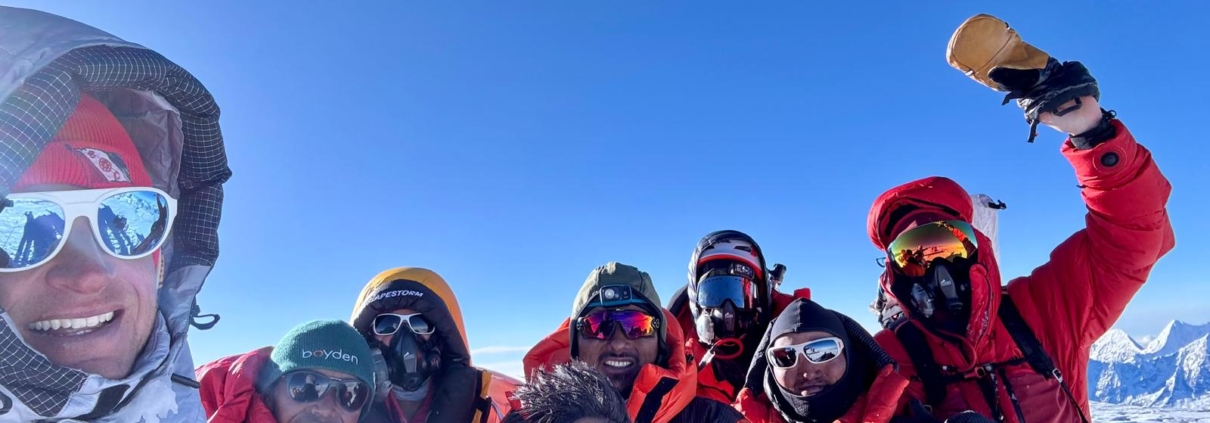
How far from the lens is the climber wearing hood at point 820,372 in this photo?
12.8 feet

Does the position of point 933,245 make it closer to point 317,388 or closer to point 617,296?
point 617,296

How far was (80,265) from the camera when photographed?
1572mm

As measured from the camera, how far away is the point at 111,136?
1784 millimetres

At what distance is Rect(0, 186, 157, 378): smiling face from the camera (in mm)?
1533

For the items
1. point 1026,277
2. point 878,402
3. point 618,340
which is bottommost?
point 878,402

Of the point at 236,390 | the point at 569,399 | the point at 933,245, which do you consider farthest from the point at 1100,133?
the point at 236,390

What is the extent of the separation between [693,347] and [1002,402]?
235cm

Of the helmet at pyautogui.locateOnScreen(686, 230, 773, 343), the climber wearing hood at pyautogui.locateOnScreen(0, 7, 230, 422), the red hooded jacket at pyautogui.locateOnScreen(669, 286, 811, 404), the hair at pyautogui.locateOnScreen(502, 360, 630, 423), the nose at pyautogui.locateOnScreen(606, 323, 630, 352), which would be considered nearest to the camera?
the climber wearing hood at pyautogui.locateOnScreen(0, 7, 230, 422)

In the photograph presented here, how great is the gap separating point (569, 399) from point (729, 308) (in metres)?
2.60

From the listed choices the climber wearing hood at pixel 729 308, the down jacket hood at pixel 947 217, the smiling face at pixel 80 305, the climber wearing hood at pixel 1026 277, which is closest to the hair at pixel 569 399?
the smiling face at pixel 80 305

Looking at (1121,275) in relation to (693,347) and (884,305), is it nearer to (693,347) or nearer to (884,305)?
(884,305)

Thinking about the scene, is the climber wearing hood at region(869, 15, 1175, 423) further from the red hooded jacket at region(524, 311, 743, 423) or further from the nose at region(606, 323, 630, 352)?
the nose at region(606, 323, 630, 352)

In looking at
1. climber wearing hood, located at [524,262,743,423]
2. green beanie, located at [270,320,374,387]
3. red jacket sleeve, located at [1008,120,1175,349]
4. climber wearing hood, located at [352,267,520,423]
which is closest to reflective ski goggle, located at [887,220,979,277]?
red jacket sleeve, located at [1008,120,1175,349]

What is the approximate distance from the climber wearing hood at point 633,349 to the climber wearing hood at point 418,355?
1.71 feet
